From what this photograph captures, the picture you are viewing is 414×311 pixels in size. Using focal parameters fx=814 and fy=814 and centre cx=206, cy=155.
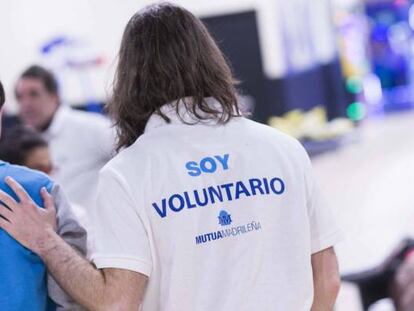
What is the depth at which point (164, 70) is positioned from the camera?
2.02 metres

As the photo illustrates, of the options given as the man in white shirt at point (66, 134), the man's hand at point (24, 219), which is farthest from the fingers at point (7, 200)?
the man in white shirt at point (66, 134)

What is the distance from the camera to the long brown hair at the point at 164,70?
2.03 metres

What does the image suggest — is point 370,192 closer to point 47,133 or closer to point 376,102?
point 47,133

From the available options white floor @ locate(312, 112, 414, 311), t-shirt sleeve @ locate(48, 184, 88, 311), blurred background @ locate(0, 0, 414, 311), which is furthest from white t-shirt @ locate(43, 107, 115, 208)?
t-shirt sleeve @ locate(48, 184, 88, 311)

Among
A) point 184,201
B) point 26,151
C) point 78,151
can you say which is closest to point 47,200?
point 184,201

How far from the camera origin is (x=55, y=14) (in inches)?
348

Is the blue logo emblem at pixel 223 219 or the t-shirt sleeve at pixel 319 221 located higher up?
the blue logo emblem at pixel 223 219

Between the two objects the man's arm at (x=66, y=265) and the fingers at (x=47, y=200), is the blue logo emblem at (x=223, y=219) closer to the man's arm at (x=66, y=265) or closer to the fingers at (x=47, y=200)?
the man's arm at (x=66, y=265)

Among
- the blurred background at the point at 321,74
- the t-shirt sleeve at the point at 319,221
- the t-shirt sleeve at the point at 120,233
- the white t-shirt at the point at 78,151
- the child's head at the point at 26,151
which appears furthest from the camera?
the blurred background at the point at 321,74

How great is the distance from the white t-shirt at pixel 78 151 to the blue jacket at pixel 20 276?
261cm

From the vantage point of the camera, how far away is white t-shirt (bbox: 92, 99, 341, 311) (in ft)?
6.45

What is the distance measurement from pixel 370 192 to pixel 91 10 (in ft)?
12.8

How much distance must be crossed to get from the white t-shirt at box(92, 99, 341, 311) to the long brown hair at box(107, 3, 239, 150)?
0.04 metres

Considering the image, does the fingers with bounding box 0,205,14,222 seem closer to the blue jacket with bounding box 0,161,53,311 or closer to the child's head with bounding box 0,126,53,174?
the blue jacket with bounding box 0,161,53,311
